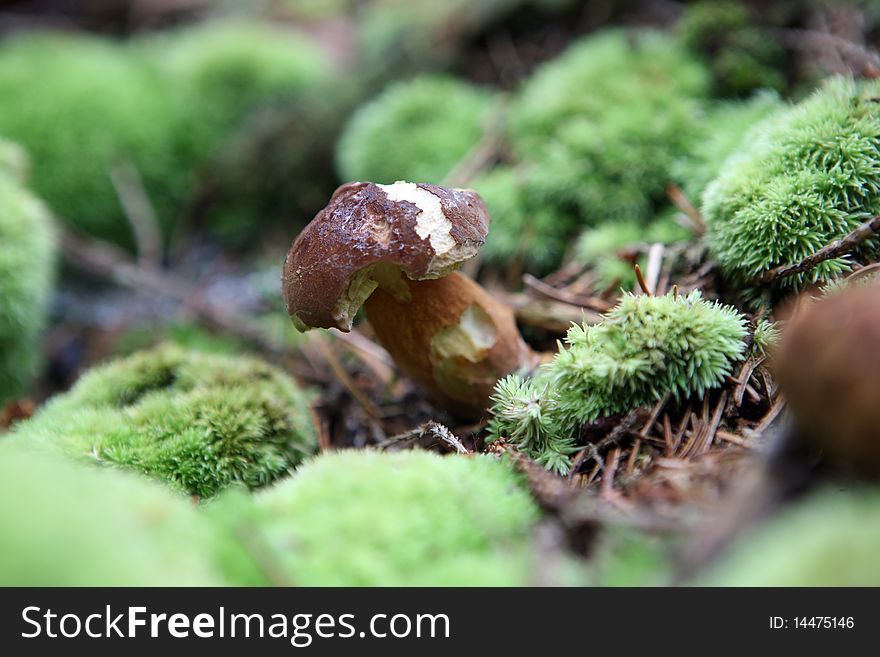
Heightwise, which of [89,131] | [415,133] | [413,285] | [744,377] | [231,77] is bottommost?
[744,377]

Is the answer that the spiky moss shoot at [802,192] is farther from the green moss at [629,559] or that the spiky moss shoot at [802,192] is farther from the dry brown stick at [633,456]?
the green moss at [629,559]

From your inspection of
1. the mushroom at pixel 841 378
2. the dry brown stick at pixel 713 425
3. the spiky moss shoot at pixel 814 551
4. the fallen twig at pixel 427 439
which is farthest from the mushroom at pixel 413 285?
the spiky moss shoot at pixel 814 551

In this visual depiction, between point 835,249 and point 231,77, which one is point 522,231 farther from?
point 231,77

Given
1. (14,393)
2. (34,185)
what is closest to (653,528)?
(14,393)

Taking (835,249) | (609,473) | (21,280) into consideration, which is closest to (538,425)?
(609,473)

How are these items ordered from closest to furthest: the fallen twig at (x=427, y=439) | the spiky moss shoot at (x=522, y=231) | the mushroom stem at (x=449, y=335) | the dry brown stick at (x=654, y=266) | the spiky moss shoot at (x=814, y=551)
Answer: the spiky moss shoot at (x=814, y=551) → the fallen twig at (x=427, y=439) → the mushroom stem at (x=449, y=335) → the dry brown stick at (x=654, y=266) → the spiky moss shoot at (x=522, y=231)
